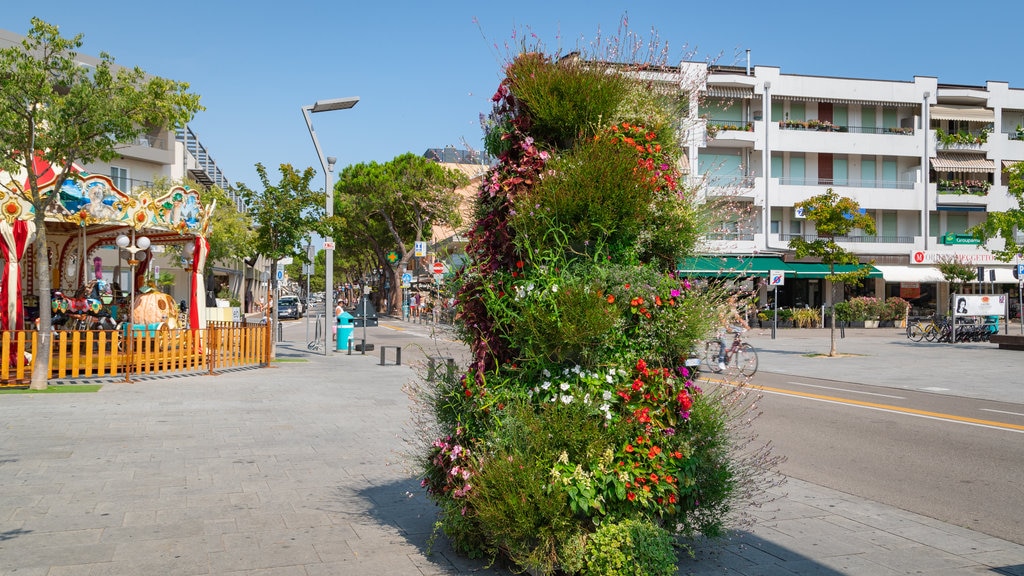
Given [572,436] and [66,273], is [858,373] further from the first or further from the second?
[66,273]

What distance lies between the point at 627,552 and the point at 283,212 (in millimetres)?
20792

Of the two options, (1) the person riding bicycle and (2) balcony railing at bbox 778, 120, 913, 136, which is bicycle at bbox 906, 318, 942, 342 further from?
(1) the person riding bicycle

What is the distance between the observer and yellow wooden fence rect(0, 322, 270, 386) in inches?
558

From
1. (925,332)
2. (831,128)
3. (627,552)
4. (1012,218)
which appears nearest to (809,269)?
(831,128)

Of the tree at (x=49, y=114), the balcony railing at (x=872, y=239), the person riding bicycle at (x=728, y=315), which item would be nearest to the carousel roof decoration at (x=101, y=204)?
the tree at (x=49, y=114)

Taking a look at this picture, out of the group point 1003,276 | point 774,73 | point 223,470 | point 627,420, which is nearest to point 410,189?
point 774,73

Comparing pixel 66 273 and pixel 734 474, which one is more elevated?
pixel 66 273

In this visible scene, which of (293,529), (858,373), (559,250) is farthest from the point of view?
(858,373)

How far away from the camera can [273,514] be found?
612 cm

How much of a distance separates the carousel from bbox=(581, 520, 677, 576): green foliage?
13.3 m

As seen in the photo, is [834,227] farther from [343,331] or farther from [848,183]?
[848,183]

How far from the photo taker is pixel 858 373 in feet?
62.0

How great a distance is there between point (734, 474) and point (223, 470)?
500 centimetres

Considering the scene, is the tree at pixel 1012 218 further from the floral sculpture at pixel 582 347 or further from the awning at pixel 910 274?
the floral sculpture at pixel 582 347
